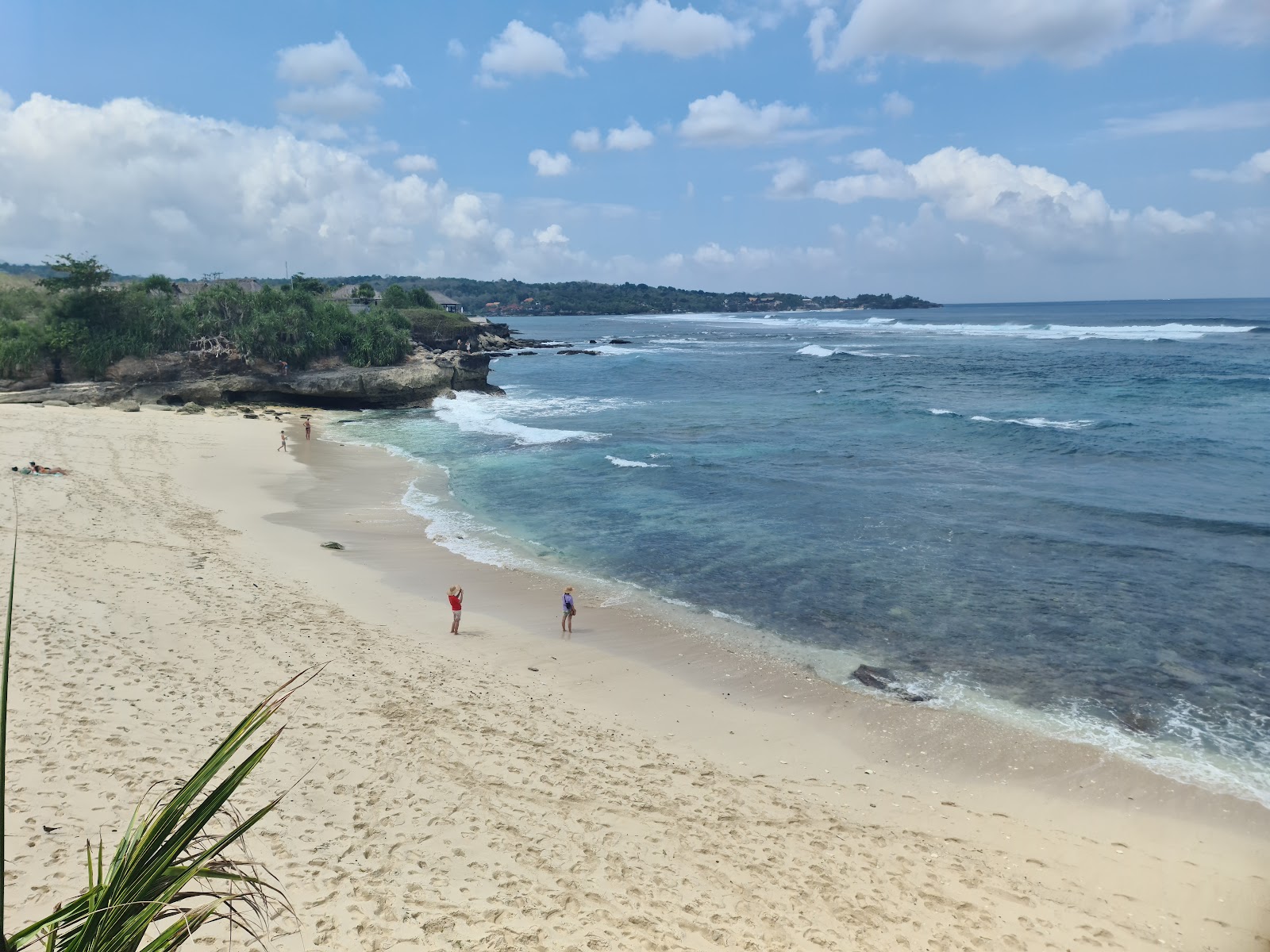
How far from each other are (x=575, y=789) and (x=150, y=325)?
140 feet

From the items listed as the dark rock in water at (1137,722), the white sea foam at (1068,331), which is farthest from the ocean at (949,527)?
the white sea foam at (1068,331)

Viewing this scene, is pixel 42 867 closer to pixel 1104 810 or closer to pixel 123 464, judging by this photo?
pixel 1104 810

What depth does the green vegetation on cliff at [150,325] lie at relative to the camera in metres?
39.4

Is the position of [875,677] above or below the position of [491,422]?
below

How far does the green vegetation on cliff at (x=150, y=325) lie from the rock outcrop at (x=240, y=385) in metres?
0.90

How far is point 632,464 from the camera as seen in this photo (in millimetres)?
29250

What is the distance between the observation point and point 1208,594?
15820mm

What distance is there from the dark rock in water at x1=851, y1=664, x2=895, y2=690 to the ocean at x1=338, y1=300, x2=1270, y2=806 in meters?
0.33

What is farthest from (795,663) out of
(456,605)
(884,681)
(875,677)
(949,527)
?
(949,527)

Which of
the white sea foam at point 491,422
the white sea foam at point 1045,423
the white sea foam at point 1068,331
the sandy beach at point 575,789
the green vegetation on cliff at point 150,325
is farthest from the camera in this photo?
the white sea foam at point 1068,331

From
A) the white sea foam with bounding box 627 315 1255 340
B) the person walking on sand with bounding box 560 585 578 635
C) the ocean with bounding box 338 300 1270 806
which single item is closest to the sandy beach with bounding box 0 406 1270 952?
the person walking on sand with bounding box 560 585 578 635

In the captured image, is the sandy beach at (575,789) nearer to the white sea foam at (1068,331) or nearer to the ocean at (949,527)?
the ocean at (949,527)

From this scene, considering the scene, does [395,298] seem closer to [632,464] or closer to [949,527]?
[632,464]

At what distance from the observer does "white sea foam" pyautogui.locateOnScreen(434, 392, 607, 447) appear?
35.0 m
